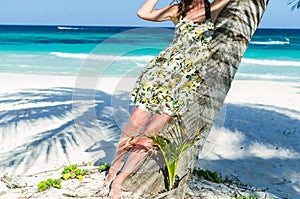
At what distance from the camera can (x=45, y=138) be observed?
5.01 metres

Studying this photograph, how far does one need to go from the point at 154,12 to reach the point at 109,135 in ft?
3.89

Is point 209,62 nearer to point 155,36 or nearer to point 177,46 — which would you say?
point 177,46

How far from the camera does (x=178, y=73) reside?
2580mm

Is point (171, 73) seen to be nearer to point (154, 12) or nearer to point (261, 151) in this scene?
point (154, 12)

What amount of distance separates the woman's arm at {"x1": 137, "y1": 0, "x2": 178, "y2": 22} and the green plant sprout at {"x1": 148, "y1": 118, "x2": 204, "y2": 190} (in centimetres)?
70

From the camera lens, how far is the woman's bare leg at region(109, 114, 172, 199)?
2625mm

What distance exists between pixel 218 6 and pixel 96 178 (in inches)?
62.5

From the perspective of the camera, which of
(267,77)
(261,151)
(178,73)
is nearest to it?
(178,73)

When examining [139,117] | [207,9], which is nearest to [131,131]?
[139,117]

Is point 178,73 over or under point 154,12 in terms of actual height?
under

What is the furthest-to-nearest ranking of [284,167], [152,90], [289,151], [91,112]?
[289,151]
[284,167]
[91,112]
[152,90]

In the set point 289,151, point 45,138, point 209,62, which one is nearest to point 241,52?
point 209,62

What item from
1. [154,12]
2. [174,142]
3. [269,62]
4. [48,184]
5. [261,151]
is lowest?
[269,62]

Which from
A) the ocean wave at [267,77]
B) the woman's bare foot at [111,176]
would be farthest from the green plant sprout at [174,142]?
the ocean wave at [267,77]
